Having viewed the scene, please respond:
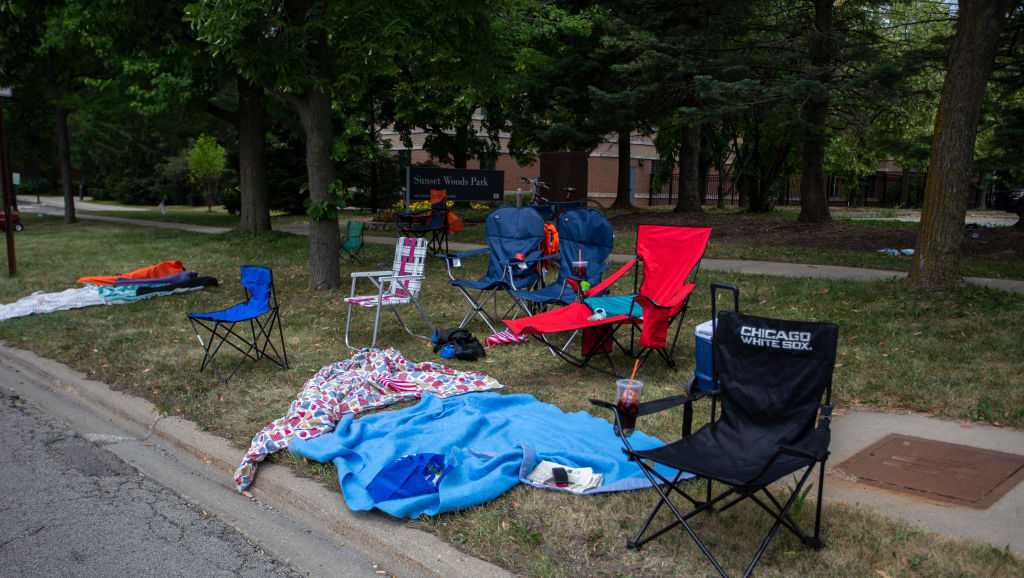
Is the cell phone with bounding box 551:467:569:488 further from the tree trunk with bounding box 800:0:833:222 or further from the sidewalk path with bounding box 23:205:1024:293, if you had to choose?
the tree trunk with bounding box 800:0:833:222

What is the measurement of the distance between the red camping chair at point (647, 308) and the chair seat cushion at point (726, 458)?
238 cm

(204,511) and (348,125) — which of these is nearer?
(204,511)

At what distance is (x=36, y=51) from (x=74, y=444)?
1855cm

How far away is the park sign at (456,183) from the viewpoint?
50.9ft

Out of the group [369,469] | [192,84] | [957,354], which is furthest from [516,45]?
[369,469]

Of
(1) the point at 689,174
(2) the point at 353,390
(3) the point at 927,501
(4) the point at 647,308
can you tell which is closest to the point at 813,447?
(3) the point at 927,501

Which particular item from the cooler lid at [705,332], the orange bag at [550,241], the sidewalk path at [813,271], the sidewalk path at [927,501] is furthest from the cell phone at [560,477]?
the sidewalk path at [813,271]

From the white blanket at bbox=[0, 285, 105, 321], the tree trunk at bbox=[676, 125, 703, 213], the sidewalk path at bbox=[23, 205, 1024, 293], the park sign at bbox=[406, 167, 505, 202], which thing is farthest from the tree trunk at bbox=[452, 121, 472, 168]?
the white blanket at bbox=[0, 285, 105, 321]

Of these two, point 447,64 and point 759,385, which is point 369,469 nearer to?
point 759,385

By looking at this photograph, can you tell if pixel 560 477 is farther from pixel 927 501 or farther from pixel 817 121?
pixel 817 121

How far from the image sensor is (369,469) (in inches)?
175

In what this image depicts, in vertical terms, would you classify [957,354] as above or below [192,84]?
below

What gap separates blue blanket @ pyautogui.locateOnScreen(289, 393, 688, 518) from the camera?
4195 millimetres

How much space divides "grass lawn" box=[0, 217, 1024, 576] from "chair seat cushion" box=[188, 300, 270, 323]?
0.51m
